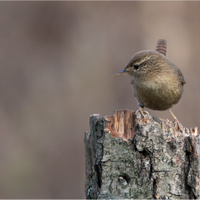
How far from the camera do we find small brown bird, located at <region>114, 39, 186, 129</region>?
12.8 ft

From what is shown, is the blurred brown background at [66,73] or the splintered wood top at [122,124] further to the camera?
the blurred brown background at [66,73]

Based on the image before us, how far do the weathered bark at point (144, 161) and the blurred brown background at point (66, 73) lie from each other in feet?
12.2

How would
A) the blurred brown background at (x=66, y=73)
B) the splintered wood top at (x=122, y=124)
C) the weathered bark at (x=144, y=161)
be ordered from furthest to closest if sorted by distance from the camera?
1. the blurred brown background at (x=66, y=73)
2. the splintered wood top at (x=122, y=124)
3. the weathered bark at (x=144, y=161)

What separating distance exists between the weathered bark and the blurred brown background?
371 centimetres

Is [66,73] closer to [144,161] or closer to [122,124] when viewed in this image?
[122,124]

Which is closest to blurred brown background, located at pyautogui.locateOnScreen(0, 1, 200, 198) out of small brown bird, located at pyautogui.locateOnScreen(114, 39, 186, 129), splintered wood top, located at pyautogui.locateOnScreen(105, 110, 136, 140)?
small brown bird, located at pyautogui.locateOnScreen(114, 39, 186, 129)

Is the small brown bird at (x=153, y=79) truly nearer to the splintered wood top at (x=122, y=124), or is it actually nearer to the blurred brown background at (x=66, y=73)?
the splintered wood top at (x=122, y=124)

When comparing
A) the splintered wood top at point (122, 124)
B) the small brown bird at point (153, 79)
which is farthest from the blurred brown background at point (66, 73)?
the splintered wood top at point (122, 124)

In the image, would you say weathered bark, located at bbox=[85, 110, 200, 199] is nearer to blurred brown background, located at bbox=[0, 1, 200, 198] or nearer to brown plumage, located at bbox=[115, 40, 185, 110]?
brown plumage, located at bbox=[115, 40, 185, 110]

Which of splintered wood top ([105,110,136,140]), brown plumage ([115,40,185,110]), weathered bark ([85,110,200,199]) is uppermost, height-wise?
brown plumage ([115,40,185,110])

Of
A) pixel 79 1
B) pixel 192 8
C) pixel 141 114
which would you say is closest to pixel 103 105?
pixel 79 1

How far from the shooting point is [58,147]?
6727mm

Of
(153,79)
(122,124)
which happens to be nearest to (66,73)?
(153,79)

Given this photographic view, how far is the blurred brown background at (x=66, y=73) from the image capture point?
261 inches
